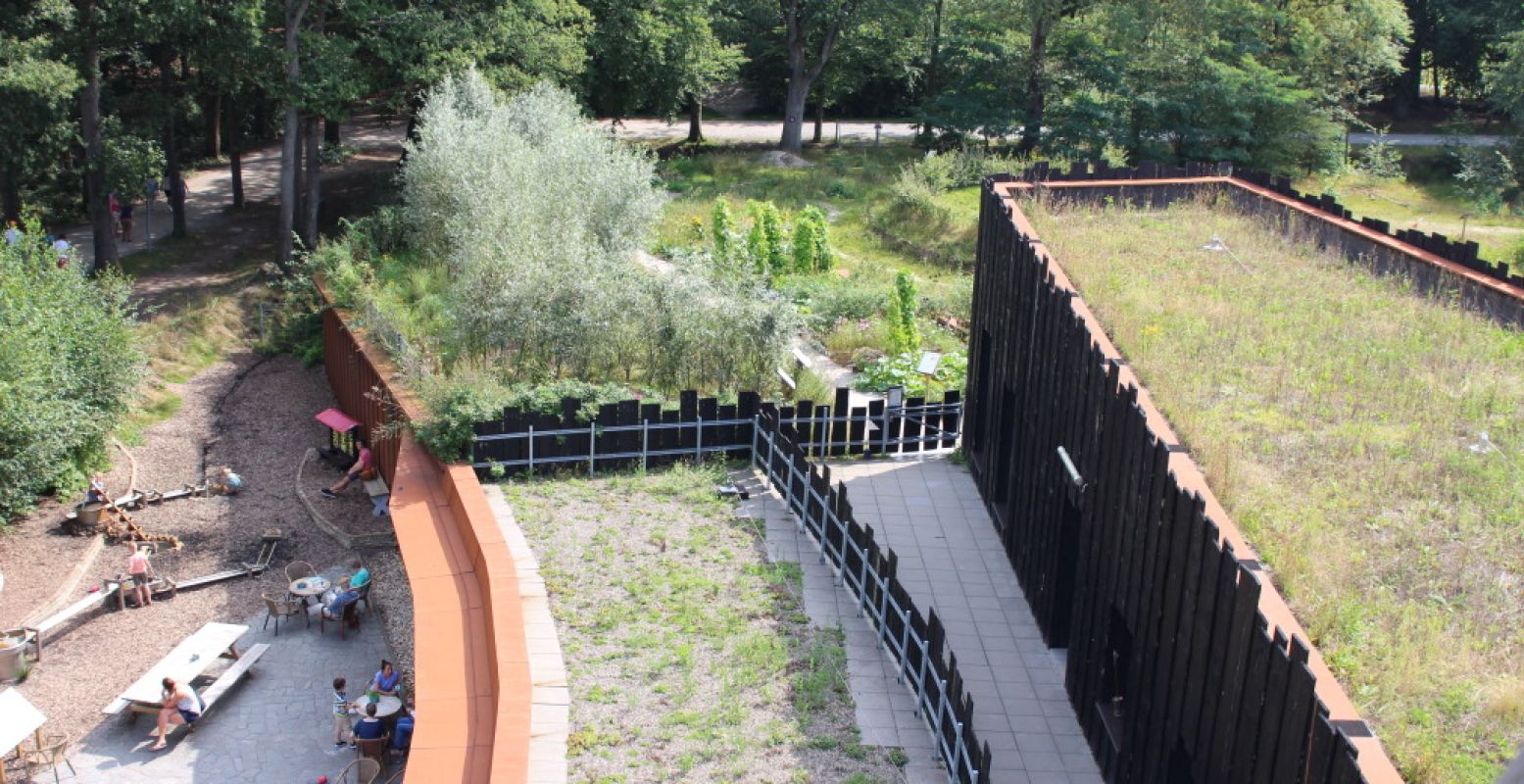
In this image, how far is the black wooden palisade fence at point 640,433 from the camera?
50.8ft

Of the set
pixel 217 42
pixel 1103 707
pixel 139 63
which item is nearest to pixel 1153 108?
pixel 217 42

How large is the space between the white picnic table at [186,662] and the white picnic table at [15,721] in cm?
100

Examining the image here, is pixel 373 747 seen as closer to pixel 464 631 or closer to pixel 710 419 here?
pixel 464 631

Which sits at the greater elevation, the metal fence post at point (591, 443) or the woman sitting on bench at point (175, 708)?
the metal fence post at point (591, 443)

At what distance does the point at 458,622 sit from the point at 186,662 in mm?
3868

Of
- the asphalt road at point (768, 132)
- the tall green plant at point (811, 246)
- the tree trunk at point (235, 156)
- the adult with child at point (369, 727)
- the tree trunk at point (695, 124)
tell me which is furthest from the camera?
the asphalt road at point (768, 132)

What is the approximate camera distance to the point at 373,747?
13.1 m

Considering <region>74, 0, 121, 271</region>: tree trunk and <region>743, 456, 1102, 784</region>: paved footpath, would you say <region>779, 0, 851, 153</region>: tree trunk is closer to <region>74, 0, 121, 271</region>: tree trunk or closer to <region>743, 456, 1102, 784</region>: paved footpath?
<region>74, 0, 121, 271</region>: tree trunk

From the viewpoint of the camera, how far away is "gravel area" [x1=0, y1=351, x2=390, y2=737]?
15.6 meters

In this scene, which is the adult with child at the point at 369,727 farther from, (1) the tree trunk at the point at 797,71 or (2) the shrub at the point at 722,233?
(1) the tree trunk at the point at 797,71

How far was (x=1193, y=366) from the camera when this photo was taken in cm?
1229

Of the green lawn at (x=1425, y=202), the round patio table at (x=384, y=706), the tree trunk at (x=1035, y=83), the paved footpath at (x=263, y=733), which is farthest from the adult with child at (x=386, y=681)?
the tree trunk at (x=1035, y=83)

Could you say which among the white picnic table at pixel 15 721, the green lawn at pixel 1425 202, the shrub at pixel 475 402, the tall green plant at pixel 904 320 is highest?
the green lawn at pixel 1425 202

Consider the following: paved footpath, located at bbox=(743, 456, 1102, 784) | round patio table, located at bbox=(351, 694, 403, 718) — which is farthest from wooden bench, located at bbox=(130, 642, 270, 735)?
paved footpath, located at bbox=(743, 456, 1102, 784)
